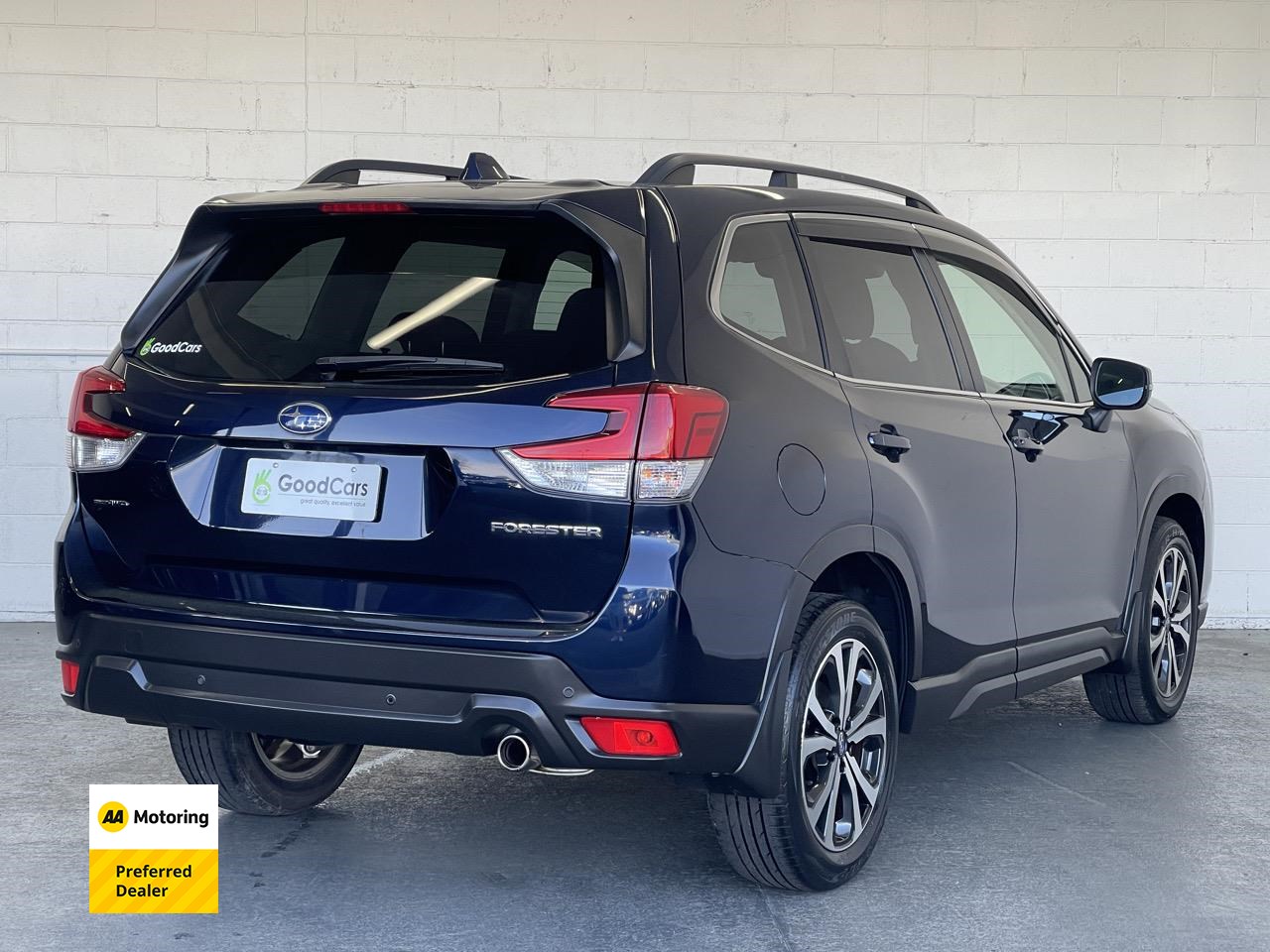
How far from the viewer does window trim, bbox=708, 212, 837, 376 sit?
139 inches

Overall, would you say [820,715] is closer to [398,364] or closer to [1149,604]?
[398,364]

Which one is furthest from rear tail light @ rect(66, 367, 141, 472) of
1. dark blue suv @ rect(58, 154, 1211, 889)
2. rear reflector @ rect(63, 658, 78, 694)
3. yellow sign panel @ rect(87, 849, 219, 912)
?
yellow sign panel @ rect(87, 849, 219, 912)

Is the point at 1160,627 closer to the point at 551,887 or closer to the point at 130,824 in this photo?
the point at 551,887

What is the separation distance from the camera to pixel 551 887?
3.90 metres

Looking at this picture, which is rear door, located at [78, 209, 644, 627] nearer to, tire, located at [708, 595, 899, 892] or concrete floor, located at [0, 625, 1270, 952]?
tire, located at [708, 595, 899, 892]

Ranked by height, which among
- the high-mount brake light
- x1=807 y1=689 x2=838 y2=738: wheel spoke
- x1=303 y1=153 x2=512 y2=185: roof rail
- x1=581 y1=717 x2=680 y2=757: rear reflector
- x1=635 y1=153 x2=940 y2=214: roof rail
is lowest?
x1=807 y1=689 x2=838 y2=738: wheel spoke

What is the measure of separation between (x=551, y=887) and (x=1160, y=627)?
2977 mm

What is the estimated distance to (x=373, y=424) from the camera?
3.33 metres

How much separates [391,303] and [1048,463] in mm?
2251

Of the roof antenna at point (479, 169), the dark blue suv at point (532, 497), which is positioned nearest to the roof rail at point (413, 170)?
the roof antenna at point (479, 169)

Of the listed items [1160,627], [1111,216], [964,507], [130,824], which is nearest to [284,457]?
[130,824]

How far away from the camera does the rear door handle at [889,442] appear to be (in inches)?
155

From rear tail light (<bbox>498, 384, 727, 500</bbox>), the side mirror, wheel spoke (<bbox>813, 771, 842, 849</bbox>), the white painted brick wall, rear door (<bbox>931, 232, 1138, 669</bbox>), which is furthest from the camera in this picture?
the white painted brick wall

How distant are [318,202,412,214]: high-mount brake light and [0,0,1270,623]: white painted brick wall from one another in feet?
15.9
